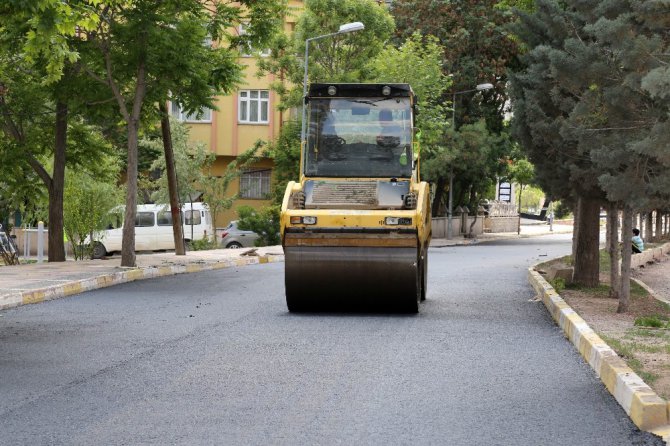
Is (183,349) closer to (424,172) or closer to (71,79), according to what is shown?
(71,79)

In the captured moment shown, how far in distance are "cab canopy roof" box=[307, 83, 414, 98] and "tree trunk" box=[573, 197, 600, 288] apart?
22.4 feet

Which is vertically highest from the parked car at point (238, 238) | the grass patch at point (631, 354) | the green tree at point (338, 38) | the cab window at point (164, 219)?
the green tree at point (338, 38)

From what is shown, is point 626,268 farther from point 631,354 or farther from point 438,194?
point 438,194

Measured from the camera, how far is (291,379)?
10195 millimetres

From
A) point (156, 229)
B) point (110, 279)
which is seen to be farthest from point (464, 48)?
point (110, 279)

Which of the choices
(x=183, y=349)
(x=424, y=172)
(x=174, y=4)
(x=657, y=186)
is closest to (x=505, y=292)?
(x=657, y=186)

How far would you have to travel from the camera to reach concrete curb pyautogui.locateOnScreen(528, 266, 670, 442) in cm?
822

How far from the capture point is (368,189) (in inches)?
666

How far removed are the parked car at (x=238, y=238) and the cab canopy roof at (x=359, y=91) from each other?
26965mm

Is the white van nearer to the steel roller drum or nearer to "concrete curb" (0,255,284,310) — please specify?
"concrete curb" (0,255,284,310)

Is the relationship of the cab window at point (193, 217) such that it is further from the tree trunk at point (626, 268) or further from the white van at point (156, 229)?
the tree trunk at point (626, 268)

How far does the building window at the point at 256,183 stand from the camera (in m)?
59.3

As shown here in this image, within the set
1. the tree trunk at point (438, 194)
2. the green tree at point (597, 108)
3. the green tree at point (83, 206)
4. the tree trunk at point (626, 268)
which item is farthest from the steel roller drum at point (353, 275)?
the tree trunk at point (438, 194)

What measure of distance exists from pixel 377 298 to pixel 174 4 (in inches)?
406
